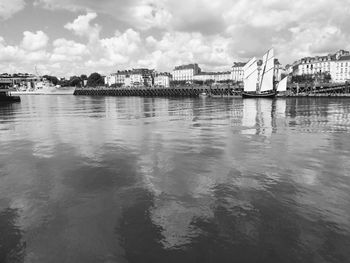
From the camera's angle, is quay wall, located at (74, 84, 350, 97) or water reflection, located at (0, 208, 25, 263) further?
quay wall, located at (74, 84, 350, 97)

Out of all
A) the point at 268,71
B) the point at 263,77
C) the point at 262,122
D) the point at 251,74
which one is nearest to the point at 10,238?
the point at 262,122

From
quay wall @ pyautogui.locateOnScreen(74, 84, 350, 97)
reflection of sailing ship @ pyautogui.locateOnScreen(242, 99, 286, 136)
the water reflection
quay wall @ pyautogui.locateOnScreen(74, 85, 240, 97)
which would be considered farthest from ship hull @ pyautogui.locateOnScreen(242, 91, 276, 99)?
the water reflection

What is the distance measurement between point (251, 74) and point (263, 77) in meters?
4.70

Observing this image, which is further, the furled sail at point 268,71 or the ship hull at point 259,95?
the ship hull at point 259,95

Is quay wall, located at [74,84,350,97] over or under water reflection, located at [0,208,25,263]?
over

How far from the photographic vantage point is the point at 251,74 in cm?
11569

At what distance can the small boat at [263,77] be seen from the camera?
4322 inches

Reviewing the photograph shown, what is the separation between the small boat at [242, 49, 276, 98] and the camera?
10978cm

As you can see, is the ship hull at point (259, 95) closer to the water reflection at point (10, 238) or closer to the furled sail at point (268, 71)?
the furled sail at point (268, 71)

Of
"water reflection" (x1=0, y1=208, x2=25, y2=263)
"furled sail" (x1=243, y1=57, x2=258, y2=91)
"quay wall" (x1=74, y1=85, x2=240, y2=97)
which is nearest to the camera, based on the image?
"water reflection" (x1=0, y1=208, x2=25, y2=263)

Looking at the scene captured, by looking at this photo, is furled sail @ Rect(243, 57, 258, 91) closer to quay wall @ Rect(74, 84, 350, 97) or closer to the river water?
quay wall @ Rect(74, 84, 350, 97)

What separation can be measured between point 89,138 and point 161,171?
1180 centimetres

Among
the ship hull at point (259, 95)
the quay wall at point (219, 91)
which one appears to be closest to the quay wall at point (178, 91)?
the quay wall at point (219, 91)

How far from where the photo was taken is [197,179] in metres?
14.2
